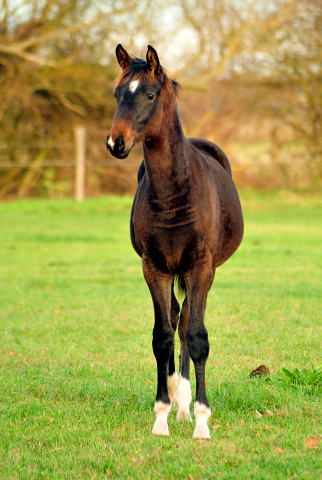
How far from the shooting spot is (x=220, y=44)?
78.0 feet

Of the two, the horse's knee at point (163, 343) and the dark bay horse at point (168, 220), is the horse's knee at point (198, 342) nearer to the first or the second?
the dark bay horse at point (168, 220)

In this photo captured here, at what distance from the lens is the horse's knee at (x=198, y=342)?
3588 mm

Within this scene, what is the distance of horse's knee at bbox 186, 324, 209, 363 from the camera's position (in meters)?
3.59

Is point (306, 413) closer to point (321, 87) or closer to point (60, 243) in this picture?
point (60, 243)

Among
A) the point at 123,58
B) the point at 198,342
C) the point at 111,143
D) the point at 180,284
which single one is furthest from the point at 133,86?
the point at 198,342

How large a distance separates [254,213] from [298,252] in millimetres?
7528

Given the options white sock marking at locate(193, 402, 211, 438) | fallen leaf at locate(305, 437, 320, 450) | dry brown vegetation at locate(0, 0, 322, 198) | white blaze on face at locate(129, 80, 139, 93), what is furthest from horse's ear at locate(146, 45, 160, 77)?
dry brown vegetation at locate(0, 0, 322, 198)

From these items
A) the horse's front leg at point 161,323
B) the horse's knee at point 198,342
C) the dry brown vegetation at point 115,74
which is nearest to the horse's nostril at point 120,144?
the horse's front leg at point 161,323

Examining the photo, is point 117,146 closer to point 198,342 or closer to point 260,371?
point 198,342

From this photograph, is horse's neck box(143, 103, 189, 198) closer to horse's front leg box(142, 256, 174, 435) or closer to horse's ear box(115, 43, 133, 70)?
horse's ear box(115, 43, 133, 70)

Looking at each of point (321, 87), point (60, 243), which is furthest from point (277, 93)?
point (60, 243)

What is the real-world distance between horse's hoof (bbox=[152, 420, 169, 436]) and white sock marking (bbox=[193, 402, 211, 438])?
179 millimetres

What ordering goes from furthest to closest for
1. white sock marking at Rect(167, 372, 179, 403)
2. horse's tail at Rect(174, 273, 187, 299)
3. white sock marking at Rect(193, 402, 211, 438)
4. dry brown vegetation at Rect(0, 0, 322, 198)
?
dry brown vegetation at Rect(0, 0, 322, 198), white sock marking at Rect(167, 372, 179, 403), horse's tail at Rect(174, 273, 187, 299), white sock marking at Rect(193, 402, 211, 438)

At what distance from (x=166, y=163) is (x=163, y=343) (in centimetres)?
114
